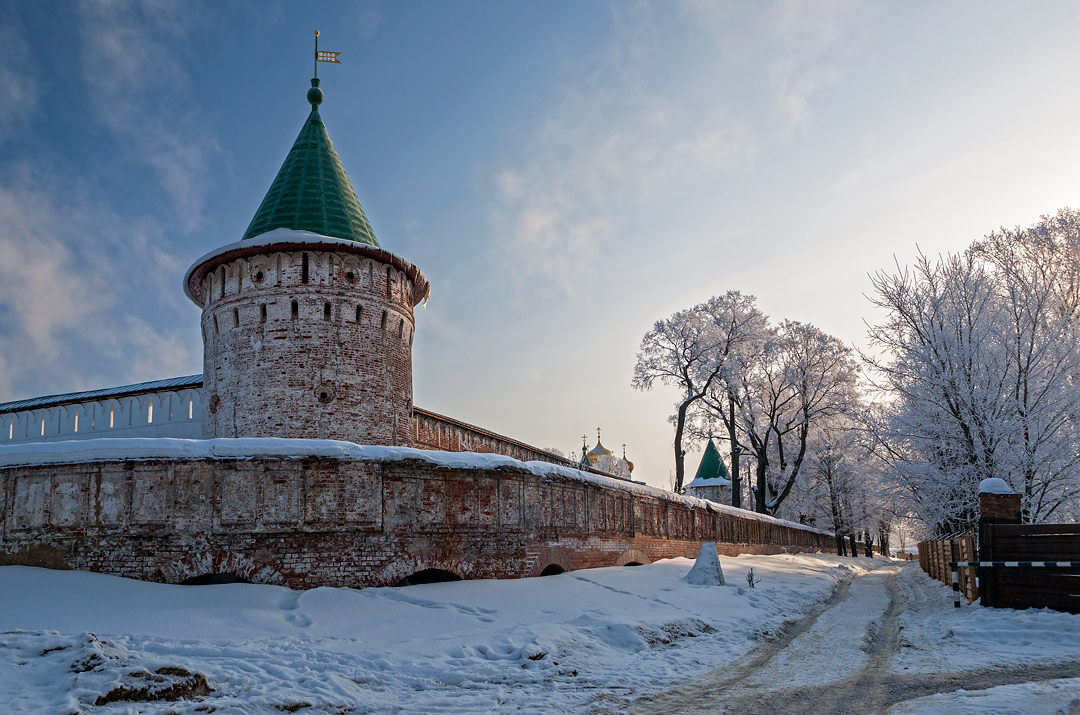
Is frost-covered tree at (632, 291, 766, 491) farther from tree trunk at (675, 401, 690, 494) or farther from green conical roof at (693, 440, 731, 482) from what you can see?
green conical roof at (693, 440, 731, 482)

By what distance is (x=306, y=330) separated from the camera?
1680 cm

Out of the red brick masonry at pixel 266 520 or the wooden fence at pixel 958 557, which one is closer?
the red brick masonry at pixel 266 520

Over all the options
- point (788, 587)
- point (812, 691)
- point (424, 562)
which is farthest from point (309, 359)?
point (812, 691)

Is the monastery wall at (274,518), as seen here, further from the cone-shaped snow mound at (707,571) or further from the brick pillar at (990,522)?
the brick pillar at (990,522)

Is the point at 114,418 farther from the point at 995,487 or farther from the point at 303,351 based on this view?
the point at 995,487

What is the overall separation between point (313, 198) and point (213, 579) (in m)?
10.6

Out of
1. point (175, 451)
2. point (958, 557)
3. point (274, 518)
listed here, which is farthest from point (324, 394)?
point (958, 557)

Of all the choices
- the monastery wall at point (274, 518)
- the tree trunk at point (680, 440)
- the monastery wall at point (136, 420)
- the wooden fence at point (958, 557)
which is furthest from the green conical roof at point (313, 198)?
the tree trunk at point (680, 440)

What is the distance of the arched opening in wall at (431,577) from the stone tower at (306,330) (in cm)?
544

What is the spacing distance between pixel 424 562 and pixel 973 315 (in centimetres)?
1388

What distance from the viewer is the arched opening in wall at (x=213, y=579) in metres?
9.93

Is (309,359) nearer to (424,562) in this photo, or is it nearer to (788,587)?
(424,562)

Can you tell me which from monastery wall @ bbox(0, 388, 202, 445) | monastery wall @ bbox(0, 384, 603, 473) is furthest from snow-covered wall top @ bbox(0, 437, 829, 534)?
monastery wall @ bbox(0, 388, 202, 445)

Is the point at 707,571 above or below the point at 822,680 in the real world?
below
